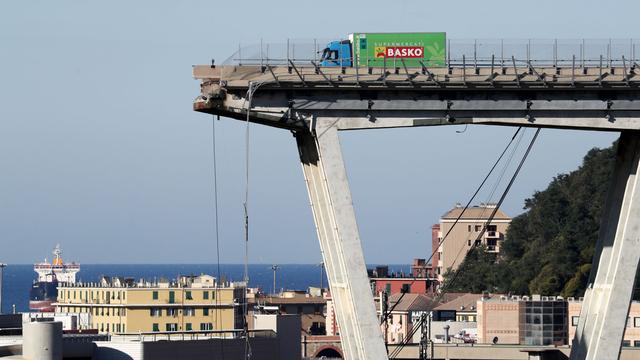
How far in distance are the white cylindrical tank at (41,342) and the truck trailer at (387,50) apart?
19788mm

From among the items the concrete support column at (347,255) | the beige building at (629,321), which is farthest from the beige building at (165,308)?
the concrete support column at (347,255)

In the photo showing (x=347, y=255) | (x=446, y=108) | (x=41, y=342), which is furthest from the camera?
(x=41, y=342)

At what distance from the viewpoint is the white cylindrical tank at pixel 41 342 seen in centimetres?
7606

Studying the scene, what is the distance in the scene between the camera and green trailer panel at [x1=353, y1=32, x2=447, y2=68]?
63062mm

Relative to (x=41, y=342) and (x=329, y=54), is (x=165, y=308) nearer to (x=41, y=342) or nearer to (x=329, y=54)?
(x=41, y=342)

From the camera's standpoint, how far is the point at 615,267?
2534 inches

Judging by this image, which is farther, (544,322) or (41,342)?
(544,322)

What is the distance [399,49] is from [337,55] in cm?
207

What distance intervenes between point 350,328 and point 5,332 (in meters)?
35.1

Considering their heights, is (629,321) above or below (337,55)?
below

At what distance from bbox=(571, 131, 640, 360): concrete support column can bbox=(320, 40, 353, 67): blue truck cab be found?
10.1 meters

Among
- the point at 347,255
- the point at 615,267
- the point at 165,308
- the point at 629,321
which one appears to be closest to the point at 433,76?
the point at 347,255

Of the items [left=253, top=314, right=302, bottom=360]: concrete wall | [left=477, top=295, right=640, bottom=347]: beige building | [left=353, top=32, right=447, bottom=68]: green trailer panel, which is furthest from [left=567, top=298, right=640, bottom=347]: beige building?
[left=353, top=32, right=447, bottom=68]: green trailer panel

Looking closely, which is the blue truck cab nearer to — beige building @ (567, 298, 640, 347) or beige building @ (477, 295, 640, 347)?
beige building @ (477, 295, 640, 347)
